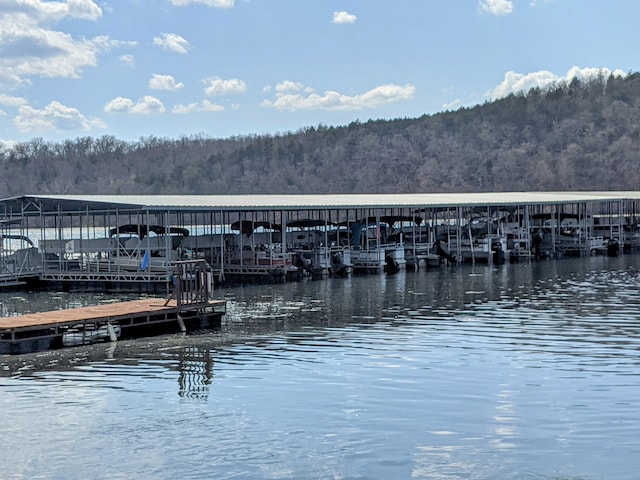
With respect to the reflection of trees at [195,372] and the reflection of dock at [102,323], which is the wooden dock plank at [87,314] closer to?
the reflection of dock at [102,323]

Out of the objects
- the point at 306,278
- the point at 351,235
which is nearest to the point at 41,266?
the point at 306,278

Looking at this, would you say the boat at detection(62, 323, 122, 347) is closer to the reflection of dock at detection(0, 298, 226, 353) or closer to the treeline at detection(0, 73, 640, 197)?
the reflection of dock at detection(0, 298, 226, 353)

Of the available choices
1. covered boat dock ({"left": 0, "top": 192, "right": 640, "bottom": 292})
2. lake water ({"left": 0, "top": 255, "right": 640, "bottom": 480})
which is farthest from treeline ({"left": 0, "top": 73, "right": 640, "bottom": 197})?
lake water ({"left": 0, "top": 255, "right": 640, "bottom": 480})

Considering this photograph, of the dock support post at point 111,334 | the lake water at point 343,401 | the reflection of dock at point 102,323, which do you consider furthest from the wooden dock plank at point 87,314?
the lake water at point 343,401

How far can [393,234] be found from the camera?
51938 millimetres

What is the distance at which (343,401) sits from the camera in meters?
16.2

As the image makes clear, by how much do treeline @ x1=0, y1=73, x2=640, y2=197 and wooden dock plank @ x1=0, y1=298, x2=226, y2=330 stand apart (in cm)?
11148

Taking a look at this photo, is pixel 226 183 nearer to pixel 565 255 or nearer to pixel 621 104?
pixel 621 104

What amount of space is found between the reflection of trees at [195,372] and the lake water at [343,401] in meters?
0.05

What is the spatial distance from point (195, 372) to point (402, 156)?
444 feet

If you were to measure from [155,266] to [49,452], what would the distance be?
24682mm

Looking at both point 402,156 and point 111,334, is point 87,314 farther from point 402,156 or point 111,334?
point 402,156

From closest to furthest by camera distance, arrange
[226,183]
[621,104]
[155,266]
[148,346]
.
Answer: [148,346] → [155,266] → [621,104] → [226,183]

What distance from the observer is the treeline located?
13700cm
